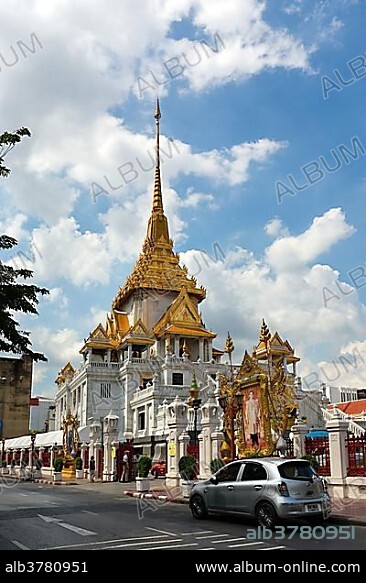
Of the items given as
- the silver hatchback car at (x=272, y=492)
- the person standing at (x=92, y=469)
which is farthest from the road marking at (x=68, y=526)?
the person standing at (x=92, y=469)

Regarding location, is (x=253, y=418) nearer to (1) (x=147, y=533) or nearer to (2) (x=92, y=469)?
(1) (x=147, y=533)

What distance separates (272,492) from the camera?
1177 cm

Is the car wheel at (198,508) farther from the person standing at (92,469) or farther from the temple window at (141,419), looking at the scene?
the temple window at (141,419)

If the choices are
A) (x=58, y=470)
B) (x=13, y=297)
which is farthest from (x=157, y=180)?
(x=13, y=297)

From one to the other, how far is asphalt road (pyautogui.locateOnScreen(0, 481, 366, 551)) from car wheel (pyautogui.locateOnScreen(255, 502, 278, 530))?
0.76ft

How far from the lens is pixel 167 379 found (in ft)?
171

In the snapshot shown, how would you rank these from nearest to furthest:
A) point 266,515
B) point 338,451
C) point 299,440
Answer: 1. point 266,515
2. point 338,451
3. point 299,440

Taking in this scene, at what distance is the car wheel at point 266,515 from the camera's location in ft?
38.2

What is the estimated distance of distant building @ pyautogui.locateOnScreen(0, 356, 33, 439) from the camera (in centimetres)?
6931

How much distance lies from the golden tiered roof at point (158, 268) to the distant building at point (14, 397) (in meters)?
14.4

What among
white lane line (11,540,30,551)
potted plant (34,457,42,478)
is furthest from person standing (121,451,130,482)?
white lane line (11,540,30,551)
